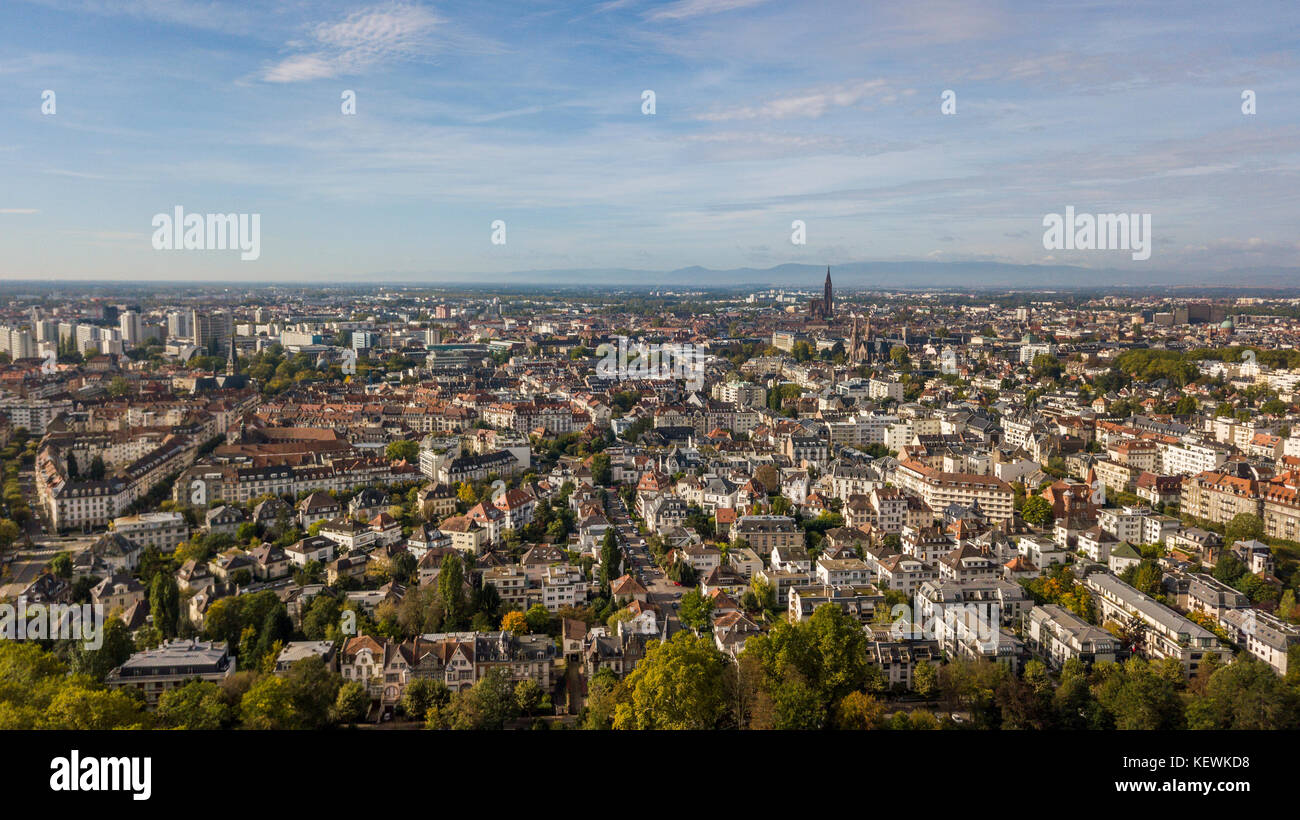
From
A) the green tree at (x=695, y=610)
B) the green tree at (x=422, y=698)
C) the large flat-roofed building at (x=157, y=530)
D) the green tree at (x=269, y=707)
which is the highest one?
the large flat-roofed building at (x=157, y=530)

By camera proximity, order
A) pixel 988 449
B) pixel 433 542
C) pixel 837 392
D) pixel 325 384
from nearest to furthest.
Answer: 1. pixel 433 542
2. pixel 988 449
3. pixel 837 392
4. pixel 325 384

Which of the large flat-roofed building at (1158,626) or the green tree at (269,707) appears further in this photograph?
the large flat-roofed building at (1158,626)

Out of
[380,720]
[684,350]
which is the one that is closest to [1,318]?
[684,350]

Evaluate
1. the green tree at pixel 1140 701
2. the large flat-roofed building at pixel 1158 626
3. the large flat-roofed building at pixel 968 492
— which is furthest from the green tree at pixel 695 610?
the large flat-roofed building at pixel 968 492

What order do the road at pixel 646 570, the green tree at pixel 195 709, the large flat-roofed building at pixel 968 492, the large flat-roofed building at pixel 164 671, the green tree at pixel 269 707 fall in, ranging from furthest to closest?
the large flat-roofed building at pixel 968 492 < the road at pixel 646 570 < the large flat-roofed building at pixel 164 671 < the green tree at pixel 269 707 < the green tree at pixel 195 709

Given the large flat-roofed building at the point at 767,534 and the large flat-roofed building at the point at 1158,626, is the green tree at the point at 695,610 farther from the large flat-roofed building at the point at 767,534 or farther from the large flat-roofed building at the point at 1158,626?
the large flat-roofed building at the point at 1158,626

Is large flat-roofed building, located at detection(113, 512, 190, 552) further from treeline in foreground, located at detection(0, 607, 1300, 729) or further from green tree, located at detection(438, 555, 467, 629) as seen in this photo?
green tree, located at detection(438, 555, 467, 629)

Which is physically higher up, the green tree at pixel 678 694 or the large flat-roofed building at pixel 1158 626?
the green tree at pixel 678 694

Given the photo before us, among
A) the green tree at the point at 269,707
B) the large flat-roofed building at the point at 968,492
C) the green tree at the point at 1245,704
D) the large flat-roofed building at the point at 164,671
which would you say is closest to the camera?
the green tree at the point at 269,707
